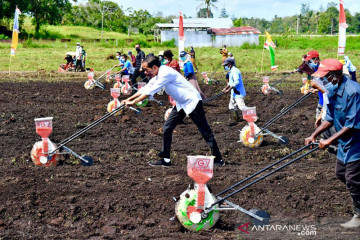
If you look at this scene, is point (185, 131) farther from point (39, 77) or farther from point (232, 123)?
point (39, 77)

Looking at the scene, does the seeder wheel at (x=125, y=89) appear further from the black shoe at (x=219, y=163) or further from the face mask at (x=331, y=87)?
the face mask at (x=331, y=87)

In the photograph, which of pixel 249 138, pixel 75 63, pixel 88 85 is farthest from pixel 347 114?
pixel 75 63

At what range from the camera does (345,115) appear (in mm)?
5164

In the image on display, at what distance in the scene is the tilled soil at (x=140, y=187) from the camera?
18.1 ft

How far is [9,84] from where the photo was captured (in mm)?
20578

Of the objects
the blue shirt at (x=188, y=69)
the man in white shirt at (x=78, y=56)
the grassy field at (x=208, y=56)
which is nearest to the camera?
the blue shirt at (x=188, y=69)

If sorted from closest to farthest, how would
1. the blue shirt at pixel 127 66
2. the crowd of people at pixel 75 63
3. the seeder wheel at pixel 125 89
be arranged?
the seeder wheel at pixel 125 89, the blue shirt at pixel 127 66, the crowd of people at pixel 75 63

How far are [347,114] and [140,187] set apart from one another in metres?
3.07

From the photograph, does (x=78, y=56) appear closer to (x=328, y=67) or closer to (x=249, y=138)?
(x=249, y=138)

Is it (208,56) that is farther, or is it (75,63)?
(208,56)

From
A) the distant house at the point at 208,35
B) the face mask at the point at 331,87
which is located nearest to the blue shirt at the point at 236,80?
the face mask at the point at 331,87

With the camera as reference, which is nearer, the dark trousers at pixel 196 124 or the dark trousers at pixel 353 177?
the dark trousers at pixel 353 177

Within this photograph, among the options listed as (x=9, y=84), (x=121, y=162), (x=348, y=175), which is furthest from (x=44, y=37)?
(x=348, y=175)

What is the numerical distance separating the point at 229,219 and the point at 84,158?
312 centimetres
